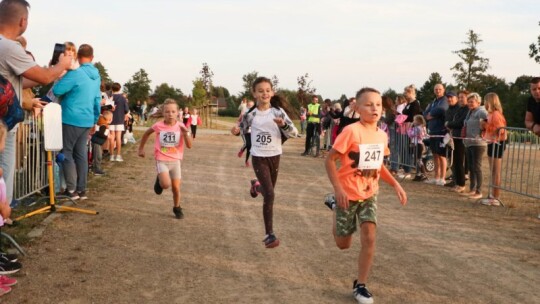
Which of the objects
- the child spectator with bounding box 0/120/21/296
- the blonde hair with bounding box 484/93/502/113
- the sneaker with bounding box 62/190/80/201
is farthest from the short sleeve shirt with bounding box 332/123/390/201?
the blonde hair with bounding box 484/93/502/113

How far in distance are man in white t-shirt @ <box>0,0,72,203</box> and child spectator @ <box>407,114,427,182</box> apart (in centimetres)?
939

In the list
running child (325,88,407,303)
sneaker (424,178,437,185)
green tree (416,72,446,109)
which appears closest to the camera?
running child (325,88,407,303)

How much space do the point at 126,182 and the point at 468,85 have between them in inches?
2500

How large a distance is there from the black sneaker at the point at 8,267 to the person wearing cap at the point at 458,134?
890 centimetres

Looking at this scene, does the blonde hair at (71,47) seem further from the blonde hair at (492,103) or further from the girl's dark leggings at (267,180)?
the blonde hair at (492,103)

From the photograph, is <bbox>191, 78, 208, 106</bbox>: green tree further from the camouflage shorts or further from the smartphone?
the camouflage shorts

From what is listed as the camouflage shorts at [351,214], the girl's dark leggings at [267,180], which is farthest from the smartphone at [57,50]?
the camouflage shorts at [351,214]

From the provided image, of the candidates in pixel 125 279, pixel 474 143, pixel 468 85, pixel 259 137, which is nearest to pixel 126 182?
pixel 259 137

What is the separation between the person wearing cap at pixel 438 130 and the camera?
12.1 meters

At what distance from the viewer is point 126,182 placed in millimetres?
10969

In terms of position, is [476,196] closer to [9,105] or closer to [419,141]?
[419,141]

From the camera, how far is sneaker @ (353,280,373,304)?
4.44 metres

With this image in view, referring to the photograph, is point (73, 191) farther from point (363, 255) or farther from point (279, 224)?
point (363, 255)

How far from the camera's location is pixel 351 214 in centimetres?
463
